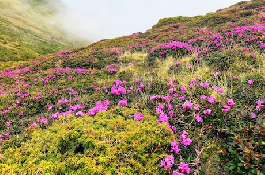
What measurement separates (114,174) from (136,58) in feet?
31.7

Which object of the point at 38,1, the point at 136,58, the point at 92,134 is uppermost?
the point at 38,1

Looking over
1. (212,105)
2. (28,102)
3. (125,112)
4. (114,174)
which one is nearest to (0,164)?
(114,174)

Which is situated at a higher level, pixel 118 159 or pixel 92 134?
pixel 92 134

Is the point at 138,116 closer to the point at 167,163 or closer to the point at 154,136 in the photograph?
the point at 154,136

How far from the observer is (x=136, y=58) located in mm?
11477

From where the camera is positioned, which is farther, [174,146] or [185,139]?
[185,139]

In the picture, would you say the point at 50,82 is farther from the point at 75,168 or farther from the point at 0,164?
the point at 75,168

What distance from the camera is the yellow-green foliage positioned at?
2361 millimetres

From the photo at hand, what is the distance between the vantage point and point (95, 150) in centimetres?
258

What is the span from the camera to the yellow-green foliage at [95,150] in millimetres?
2361

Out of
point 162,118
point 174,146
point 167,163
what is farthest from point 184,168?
point 162,118

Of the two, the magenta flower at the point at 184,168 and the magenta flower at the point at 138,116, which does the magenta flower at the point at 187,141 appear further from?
the magenta flower at the point at 138,116

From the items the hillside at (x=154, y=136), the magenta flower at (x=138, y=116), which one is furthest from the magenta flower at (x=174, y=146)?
the magenta flower at (x=138, y=116)

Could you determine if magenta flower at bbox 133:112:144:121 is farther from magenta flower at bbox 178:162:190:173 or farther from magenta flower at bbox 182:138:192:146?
magenta flower at bbox 178:162:190:173
